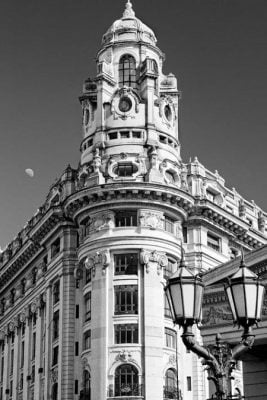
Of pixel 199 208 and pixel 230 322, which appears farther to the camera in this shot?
pixel 199 208

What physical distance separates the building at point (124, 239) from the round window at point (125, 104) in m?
0.11

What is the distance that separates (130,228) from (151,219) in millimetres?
1979

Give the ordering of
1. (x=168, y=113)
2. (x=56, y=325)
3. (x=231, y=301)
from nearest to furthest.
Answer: (x=231, y=301)
(x=56, y=325)
(x=168, y=113)

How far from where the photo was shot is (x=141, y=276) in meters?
66.0

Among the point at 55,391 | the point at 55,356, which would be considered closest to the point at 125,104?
the point at 55,356

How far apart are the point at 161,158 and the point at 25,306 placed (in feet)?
83.2

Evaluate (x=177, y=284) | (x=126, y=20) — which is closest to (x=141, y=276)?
(x=126, y=20)

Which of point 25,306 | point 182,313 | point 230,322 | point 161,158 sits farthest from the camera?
point 25,306

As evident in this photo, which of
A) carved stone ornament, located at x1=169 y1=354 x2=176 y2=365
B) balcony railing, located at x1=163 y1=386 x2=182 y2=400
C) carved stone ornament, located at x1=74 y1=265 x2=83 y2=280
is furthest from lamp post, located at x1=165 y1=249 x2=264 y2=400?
carved stone ornament, located at x1=74 y1=265 x2=83 y2=280

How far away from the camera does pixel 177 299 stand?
15.7 meters

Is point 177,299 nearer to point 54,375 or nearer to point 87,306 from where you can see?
point 87,306

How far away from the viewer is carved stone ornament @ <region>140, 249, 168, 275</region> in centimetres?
6594

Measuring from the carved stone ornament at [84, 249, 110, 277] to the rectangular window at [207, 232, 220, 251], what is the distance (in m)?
11.4

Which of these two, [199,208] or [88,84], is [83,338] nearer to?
[199,208]
